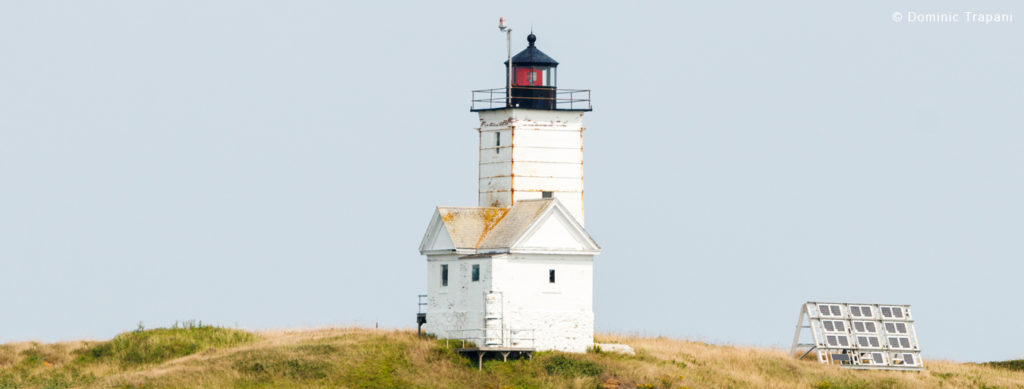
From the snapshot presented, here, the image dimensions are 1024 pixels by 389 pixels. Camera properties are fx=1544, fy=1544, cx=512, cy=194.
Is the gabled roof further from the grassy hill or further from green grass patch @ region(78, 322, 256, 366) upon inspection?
green grass patch @ region(78, 322, 256, 366)

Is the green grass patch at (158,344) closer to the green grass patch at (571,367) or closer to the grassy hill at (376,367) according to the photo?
the grassy hill at (376,367)

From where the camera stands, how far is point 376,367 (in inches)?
1900

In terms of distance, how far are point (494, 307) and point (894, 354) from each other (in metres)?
14.8

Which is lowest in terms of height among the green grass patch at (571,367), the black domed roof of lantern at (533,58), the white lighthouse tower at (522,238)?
the green grass patch at (571,367)

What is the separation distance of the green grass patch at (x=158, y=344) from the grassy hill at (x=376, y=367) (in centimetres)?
4

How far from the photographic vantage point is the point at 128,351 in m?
52.8

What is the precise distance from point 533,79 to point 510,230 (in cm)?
639

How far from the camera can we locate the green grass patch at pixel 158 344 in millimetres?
52469

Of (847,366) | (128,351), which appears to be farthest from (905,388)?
(128,351)

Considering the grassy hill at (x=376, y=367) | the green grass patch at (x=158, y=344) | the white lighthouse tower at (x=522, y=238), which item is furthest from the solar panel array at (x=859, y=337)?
the green grass patch at (x=158, y=344)

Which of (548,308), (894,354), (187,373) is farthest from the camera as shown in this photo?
(894,354)

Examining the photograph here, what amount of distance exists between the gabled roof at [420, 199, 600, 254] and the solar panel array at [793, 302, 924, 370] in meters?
8.82

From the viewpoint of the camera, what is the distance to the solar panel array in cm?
5366

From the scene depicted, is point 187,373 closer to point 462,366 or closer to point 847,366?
point 462,366
